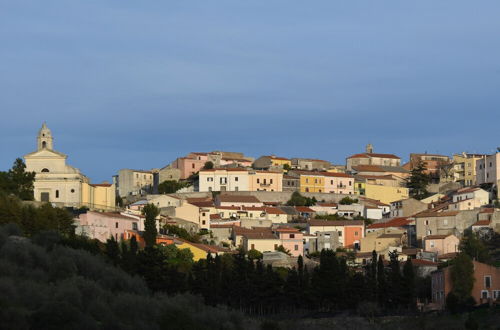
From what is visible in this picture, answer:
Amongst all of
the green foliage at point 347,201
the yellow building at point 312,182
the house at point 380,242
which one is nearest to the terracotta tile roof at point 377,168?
the yellow building at point 312,182

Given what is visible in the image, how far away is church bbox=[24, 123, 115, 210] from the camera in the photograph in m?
93.5

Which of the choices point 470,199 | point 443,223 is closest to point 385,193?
point 470,199

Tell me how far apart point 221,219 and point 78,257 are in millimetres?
36158

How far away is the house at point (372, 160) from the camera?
436 feet

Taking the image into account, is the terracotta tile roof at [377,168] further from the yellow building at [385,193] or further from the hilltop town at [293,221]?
the yellow building at [385,193]

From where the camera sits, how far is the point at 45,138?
9756 centimetres

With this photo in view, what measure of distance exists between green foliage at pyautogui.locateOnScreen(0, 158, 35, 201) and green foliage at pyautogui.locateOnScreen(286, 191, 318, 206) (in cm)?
2803

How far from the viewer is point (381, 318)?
69.1m

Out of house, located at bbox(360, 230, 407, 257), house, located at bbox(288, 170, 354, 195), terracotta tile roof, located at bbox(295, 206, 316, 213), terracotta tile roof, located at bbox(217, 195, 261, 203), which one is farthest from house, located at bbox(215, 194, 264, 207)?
house, located at bbox(360, 230, 407, 257)

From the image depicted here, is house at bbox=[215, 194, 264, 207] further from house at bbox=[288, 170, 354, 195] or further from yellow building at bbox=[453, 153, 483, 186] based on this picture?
yellow building at bbox=[453, 153, 483, 186]

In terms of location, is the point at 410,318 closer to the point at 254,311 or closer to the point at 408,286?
the point at 408,286

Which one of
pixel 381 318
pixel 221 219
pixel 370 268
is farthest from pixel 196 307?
pixel 221 219

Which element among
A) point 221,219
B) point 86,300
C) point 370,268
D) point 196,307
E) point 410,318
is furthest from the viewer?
point 221,219

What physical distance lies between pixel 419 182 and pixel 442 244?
1261 inches
